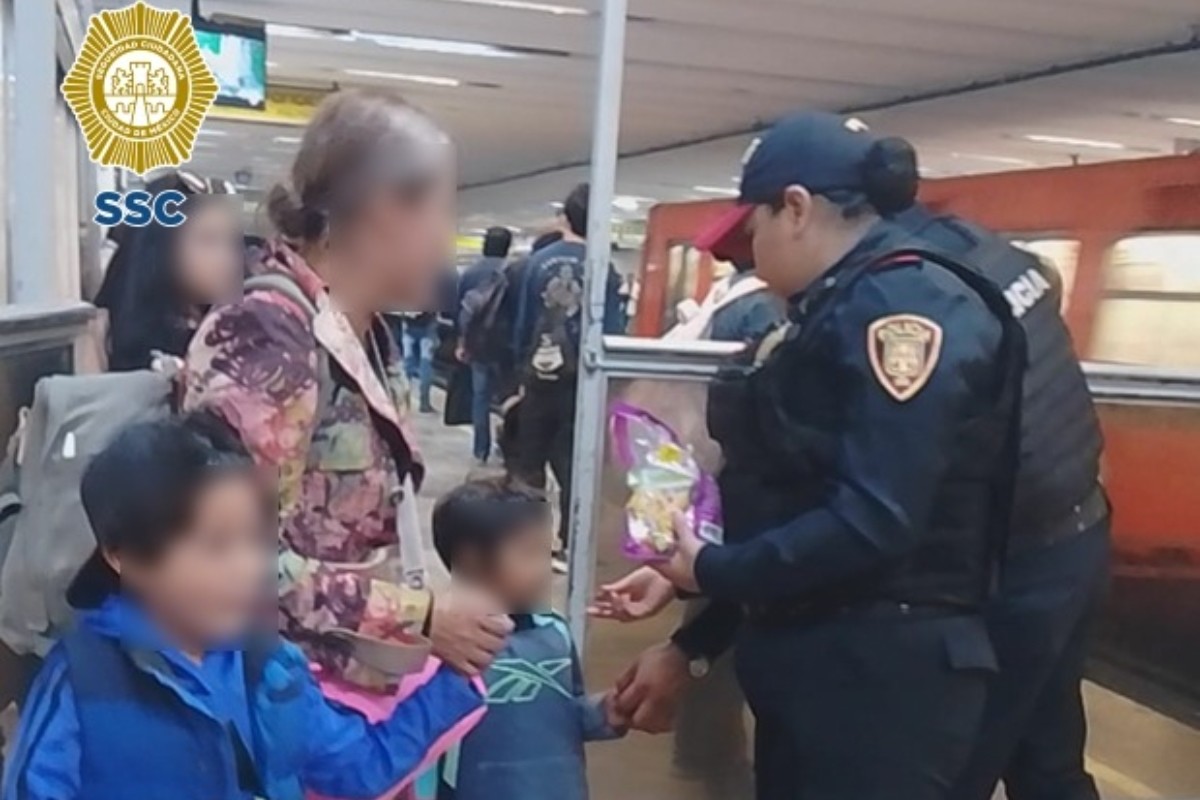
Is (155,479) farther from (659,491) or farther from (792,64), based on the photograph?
(792,64)

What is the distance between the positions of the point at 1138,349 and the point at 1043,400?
3.36 meters

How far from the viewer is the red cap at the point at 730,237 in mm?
2355

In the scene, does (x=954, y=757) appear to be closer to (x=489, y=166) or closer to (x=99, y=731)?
(x=99, y=731)

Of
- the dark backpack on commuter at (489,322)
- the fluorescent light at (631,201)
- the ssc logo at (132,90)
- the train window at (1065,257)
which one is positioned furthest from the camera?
the fluorescent light at (631,201)

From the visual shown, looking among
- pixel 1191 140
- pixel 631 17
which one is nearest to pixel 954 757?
pixel 631 17

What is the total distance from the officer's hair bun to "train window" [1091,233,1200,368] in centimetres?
332

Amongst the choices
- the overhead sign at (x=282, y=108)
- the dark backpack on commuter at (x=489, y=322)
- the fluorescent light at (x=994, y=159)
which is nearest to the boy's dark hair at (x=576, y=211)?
the dark backpack on commuter at (x=489, y=322)

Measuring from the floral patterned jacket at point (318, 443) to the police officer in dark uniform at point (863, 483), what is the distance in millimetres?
643

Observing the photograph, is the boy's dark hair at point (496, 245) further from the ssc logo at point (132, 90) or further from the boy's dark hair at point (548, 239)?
the ssc logo at point (132, 90)

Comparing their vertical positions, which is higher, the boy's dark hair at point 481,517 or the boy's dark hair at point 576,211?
→ the boy's dark hair at point 576,211

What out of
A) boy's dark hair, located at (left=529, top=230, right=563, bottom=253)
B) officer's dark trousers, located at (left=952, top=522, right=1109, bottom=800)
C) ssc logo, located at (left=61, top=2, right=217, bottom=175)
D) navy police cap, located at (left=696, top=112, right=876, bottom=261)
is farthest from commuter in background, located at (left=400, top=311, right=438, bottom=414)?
navy police cap, located at (left=696, top=112, right=876, bottom=261)

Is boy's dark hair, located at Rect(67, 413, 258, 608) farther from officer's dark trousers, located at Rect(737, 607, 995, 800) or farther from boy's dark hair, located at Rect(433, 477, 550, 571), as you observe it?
officer's dark trousers, located at Rect(737, 607, 995, 800)

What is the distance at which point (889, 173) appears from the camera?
2234mm

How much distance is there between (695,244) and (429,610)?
3.26 ft
